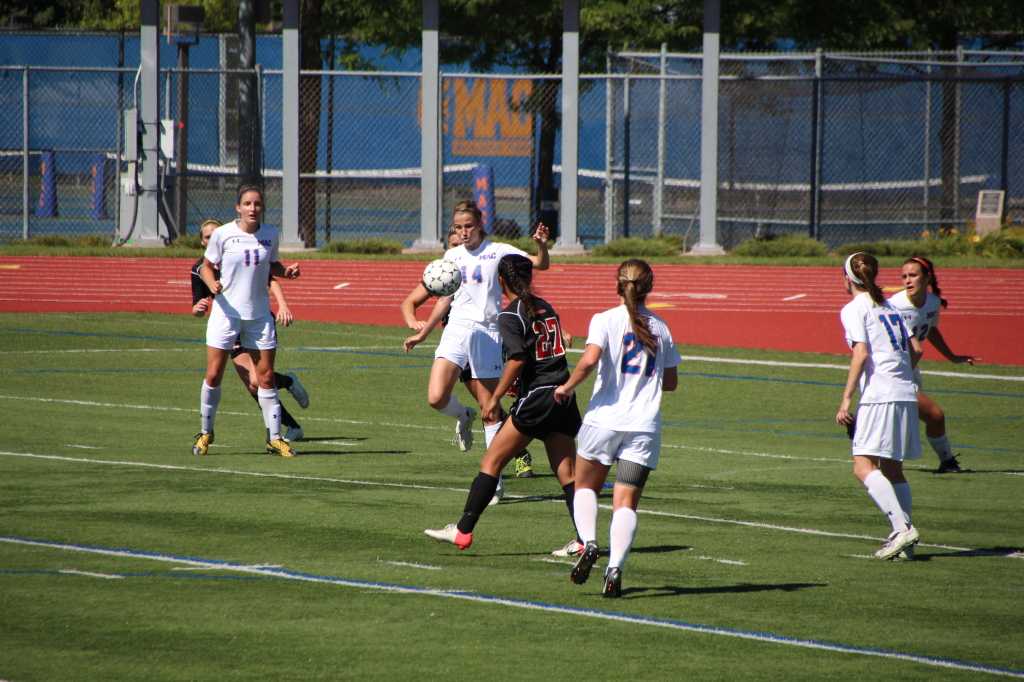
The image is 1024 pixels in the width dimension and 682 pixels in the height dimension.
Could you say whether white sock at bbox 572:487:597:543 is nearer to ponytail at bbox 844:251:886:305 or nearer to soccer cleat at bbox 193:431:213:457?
ponytail at bbox 844:251:886:305

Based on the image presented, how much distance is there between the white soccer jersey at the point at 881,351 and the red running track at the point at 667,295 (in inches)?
470

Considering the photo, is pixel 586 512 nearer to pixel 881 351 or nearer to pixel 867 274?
pixel 881 351

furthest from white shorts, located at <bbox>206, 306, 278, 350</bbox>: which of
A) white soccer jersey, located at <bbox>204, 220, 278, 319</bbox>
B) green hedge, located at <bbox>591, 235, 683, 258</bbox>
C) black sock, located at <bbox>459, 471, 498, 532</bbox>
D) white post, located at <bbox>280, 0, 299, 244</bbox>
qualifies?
white post, located at <bbox>280, 0, 299, 244</bbox>

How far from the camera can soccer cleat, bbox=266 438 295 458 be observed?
522 inches

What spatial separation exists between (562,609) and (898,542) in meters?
2.47

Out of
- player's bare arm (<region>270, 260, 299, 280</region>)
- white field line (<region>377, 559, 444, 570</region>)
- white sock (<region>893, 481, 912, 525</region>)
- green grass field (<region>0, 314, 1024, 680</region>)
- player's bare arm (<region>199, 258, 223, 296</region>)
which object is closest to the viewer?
green grass field (<region>0, 314, 1024, 680</region>)

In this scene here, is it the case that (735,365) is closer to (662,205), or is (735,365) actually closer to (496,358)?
(496,358)

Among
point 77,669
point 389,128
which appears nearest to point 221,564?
point 77,669

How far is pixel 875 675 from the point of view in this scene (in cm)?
701

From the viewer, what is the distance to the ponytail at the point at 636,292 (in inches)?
330

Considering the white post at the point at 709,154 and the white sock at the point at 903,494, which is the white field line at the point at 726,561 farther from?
the white post at the point at 709,154

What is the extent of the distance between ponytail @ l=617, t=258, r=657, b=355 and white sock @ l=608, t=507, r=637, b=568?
2.84 feet

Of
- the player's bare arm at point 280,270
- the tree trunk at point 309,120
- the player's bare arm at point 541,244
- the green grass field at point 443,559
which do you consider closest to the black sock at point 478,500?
the green grass field at point 443,559

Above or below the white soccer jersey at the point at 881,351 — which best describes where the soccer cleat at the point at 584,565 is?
below
